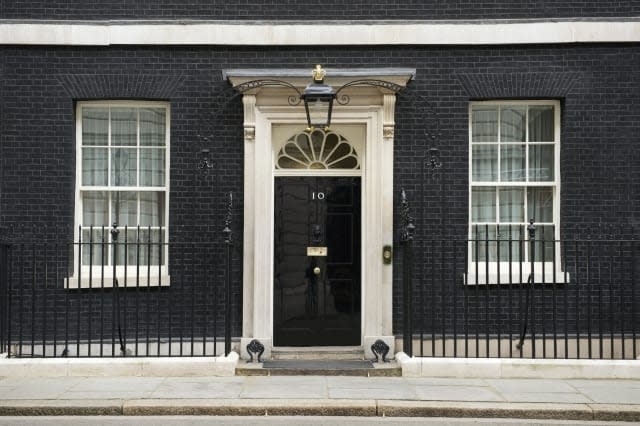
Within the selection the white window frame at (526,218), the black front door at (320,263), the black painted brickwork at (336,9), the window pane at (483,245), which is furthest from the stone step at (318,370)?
the black painted brickwork at (336,9)

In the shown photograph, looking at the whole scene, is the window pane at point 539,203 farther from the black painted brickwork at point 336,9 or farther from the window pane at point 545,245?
the black painted brickwork at point 336,9

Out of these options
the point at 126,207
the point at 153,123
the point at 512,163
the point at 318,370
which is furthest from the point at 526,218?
the point at 126,207

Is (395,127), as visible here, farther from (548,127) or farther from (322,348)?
(322,348)

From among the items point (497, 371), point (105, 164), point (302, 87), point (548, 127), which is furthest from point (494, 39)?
point (105, 164)

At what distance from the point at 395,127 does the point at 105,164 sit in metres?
3.93

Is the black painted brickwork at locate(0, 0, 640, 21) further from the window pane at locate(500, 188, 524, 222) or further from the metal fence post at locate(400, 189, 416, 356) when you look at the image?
the metal fence post at locate(400, 189, 416, 356)

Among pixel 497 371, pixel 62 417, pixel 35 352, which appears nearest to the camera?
pixel 62 417

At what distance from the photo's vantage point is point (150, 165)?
35.7 feet

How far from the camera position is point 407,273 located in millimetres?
9977

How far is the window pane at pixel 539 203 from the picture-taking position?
35.7ft

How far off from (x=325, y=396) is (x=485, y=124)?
4.58 meters

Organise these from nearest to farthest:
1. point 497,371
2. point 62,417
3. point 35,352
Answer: point 62,417
point 497,371
point 35,352

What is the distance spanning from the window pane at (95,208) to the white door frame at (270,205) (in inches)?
76.8

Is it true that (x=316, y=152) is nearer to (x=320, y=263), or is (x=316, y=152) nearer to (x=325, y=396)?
(x=320, y=263)
